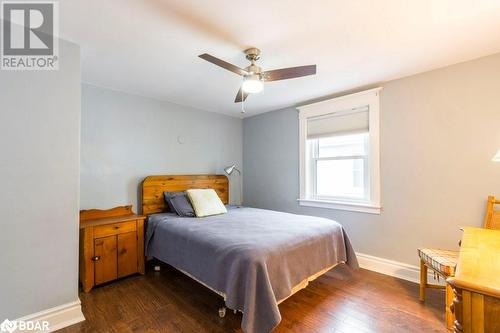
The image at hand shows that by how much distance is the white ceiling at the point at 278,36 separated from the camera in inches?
61.7

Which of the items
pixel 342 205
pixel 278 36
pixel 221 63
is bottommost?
pixel 342 205

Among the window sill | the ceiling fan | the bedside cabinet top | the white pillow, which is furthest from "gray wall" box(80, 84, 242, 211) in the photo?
the ceiling fan

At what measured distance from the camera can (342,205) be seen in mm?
3227

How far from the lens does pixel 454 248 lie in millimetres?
2424

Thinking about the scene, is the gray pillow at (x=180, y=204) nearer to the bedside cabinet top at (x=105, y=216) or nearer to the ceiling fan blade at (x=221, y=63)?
the bedside cabinet top at (x=105, y=216)

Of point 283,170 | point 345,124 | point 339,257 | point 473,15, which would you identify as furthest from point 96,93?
point 473,15

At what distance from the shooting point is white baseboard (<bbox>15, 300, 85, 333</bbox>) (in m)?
1.80

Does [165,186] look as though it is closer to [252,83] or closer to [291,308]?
[252,83]

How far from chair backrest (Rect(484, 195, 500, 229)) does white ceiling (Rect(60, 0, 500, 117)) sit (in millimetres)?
1375

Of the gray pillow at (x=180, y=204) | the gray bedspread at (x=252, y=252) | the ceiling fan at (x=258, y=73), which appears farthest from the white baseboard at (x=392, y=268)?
the ceiling fan at (x=258, y=73)

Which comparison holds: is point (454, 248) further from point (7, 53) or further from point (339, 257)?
point (7, 53)

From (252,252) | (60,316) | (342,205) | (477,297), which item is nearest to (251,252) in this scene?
(252,252)

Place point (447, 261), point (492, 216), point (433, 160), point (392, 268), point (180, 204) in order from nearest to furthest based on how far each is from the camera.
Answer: point (447, 261) < point (492, 216) < point (433, 160) < point (392, 268) < point (180, 204)

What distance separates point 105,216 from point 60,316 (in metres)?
1.20
